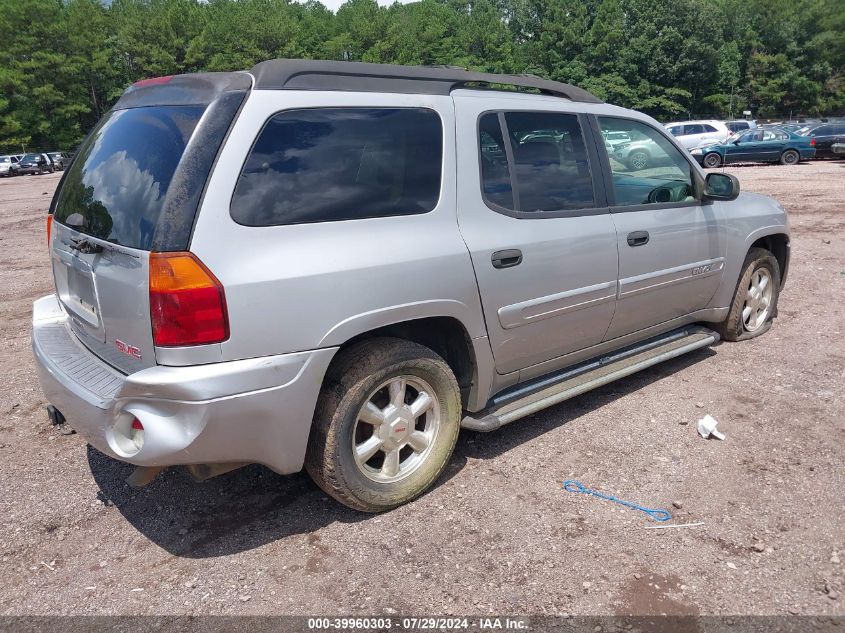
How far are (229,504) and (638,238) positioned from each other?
9.29 ft

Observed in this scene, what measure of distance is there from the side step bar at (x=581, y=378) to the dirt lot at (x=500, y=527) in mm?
312

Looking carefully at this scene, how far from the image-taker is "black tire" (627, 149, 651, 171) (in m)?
4.47

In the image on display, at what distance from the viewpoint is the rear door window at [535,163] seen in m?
3.59

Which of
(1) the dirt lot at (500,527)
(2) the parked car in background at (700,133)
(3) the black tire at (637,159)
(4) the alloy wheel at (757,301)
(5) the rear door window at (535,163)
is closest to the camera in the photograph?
(1) the dirt lot at (500,527)

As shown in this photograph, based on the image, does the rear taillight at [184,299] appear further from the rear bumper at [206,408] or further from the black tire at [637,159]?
the black tire at [637,159]

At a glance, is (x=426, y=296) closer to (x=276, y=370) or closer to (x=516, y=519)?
(x=276, y=370)

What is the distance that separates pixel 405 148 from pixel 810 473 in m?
2.70

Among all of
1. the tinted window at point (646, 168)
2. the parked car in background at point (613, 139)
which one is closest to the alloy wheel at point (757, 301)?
the tinted window at point (646, 168)

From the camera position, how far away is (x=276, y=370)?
2.77m

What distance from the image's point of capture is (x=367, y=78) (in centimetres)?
322

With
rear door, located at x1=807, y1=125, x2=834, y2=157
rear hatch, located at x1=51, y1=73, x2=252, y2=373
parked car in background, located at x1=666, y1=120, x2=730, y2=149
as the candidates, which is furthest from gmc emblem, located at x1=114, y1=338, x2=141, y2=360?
rear door, located at x1=807, y1=125, x2=834, y2=157

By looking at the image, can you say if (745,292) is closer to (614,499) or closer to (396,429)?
(614,499)

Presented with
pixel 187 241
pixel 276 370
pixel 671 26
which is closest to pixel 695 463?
pixel 276 370

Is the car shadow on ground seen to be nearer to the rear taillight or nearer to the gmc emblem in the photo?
the gmc emblem
